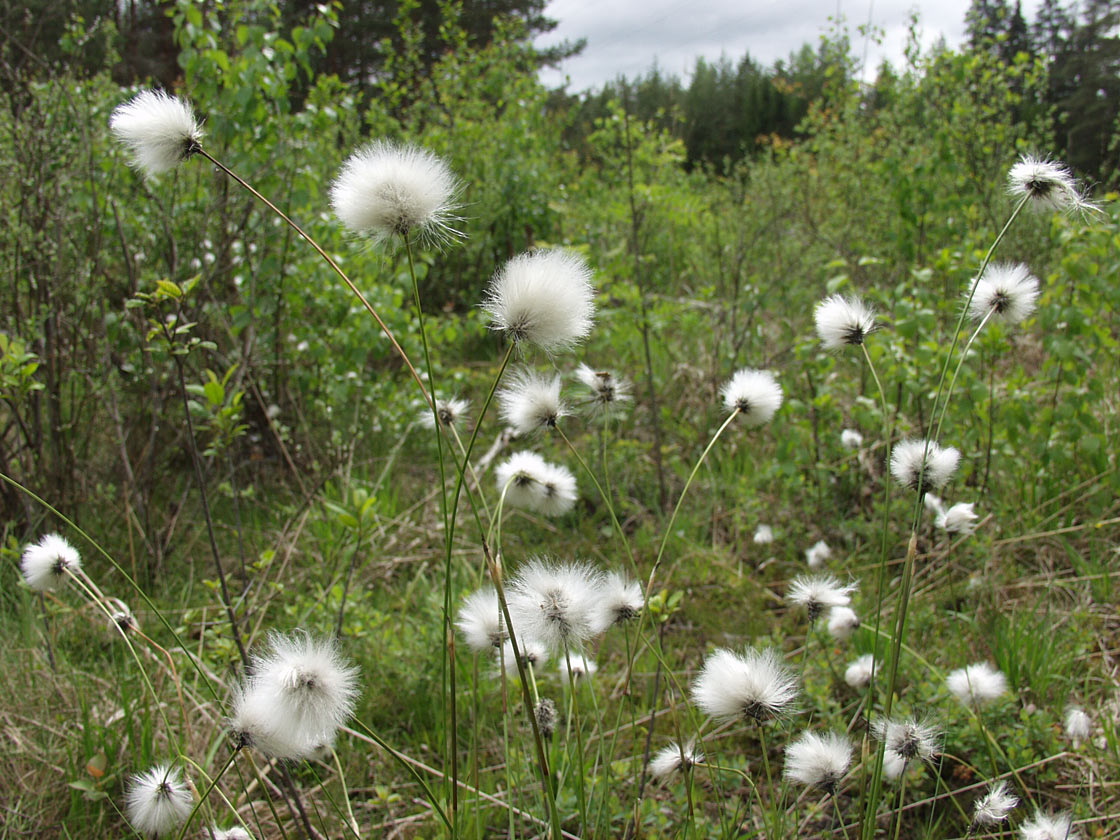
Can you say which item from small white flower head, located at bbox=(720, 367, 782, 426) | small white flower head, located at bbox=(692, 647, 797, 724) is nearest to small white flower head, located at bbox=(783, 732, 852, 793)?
small white flower head, located at bbox=(692, 647, 797, 724)

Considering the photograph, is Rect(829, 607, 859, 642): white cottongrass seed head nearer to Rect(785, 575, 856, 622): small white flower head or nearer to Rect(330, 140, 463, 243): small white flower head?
Rect(785, 575, 856, 622): small white flower head

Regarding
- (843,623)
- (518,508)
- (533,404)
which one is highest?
(518,508)

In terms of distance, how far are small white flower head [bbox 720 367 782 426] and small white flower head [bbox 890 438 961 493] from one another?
24 cm

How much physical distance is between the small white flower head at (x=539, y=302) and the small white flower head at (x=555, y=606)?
0.36 metres

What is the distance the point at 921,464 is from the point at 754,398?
1.02 ft

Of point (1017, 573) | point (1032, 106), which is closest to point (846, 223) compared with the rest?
point (1032, 106)

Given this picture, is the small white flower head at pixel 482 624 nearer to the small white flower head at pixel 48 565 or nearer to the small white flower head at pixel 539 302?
the small white flower head at pixel 539 302

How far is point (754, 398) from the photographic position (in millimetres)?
1392

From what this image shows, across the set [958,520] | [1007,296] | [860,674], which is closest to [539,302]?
[1007,296]

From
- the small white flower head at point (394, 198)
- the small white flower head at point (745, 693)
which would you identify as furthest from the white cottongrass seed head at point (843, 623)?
the small white flower head at point (394, 198)

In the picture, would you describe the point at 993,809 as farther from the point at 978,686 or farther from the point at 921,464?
the point at 921,464

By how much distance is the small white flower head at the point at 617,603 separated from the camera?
119 cm

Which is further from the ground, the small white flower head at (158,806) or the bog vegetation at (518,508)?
the bog vegetation at (518,508)

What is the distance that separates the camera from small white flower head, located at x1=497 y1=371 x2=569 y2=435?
127 centimetres
